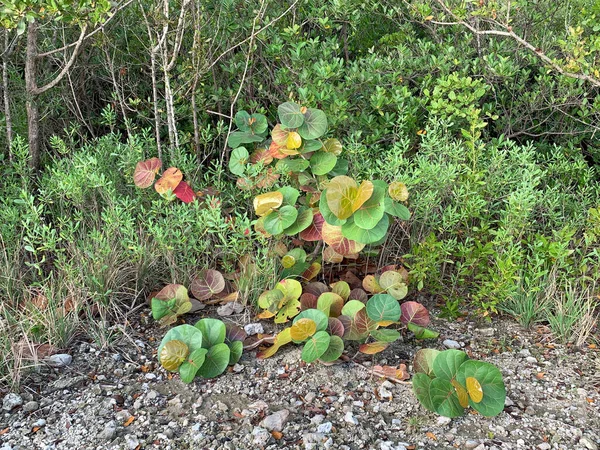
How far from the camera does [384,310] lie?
8.27 ft

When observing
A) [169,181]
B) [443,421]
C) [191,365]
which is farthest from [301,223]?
[443,421]

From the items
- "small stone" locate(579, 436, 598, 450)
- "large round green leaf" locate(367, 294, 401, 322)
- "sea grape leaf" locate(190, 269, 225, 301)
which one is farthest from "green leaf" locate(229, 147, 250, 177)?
"small stone" locate(579, 436, 598, 450)

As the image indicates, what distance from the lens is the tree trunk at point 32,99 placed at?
11.1ft

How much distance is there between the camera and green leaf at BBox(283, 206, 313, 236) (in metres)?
2.80

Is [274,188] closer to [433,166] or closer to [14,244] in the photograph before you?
[433,166]

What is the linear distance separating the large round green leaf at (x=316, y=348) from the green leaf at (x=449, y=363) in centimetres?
43

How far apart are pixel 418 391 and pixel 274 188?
132 centimetres

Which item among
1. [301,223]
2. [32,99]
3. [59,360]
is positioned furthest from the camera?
[32,99]

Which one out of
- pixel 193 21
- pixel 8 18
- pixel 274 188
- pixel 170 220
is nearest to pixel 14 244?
pixel 170 220

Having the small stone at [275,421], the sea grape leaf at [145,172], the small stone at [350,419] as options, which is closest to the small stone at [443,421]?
the small stone at [350,419]

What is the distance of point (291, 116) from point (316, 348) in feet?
3.89

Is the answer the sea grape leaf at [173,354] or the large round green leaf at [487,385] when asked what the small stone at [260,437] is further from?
the large round green leaf at [487,385]

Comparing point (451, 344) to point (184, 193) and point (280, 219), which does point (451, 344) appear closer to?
point (280, 219)

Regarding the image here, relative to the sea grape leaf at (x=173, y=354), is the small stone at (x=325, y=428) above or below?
below
